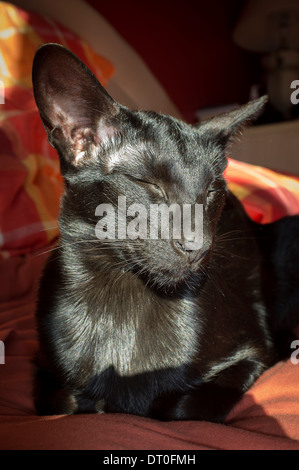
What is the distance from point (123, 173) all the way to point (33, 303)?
22.6 inches

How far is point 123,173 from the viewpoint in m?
0.81

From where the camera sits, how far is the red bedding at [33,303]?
26.2 inches

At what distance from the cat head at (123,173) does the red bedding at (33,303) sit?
134 mm

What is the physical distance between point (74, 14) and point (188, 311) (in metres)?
1.71

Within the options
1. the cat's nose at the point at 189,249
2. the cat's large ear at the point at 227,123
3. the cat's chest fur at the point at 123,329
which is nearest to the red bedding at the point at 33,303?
the cat's chest fur at the point at 123,329

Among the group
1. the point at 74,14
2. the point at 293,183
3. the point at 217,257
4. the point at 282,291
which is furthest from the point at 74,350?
the point at 74,14

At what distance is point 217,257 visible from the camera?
3.40 ft

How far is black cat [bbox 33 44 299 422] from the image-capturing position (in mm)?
787

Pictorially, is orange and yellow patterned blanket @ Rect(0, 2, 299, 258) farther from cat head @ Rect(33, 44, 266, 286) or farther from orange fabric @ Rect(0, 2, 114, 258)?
cat head @ Rect(33, 44, 266, 286)

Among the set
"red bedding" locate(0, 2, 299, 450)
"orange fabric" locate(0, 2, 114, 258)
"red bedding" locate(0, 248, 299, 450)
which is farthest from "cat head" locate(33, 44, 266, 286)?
"orange fabric" locate(0, 2, 114, 258)
